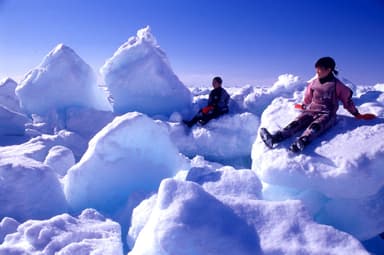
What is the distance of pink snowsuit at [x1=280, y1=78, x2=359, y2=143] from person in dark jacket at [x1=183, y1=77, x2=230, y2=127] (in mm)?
3413

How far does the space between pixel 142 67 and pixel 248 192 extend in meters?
5.78

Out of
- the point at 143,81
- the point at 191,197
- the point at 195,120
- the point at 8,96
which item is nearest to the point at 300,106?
the point at 191,197

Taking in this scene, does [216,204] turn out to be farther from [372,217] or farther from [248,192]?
[372,217]

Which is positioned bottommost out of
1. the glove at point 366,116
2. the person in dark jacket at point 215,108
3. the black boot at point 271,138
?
the person in dark jacket at point 215,108

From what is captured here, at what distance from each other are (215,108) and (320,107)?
3.64m

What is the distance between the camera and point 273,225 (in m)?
1.68

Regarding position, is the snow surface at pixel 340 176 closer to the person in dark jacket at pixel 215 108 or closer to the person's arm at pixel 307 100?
the person's arm at pixel 307 100

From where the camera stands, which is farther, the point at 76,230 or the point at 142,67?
the point at 142,67

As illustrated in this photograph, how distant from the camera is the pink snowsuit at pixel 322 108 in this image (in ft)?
9.41

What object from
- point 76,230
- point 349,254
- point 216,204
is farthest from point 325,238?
point 76,230

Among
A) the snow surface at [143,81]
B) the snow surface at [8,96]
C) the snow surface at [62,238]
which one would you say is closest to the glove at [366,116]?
the snow surface at [62,238]

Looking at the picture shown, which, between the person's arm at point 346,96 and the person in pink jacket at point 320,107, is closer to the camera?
the person in pink jacket at point 320,107

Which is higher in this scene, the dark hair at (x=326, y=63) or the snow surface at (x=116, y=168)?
the dark hair at (x=326, y=63)

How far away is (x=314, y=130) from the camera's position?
2801mm
